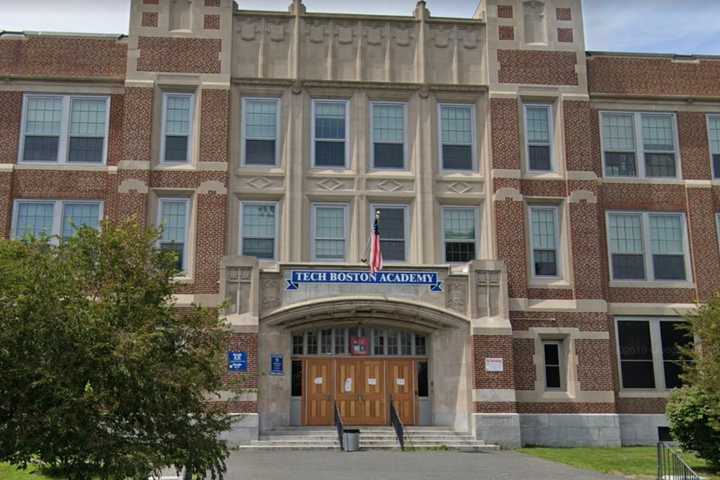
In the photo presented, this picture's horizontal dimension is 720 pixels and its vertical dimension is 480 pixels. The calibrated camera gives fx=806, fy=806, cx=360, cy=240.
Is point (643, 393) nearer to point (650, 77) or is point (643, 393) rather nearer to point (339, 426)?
point (339, 426)

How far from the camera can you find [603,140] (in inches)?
1113

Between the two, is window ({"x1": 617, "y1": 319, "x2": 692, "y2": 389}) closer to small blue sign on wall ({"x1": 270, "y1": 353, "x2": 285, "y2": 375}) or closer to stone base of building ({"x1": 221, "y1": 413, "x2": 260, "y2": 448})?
small blue sign on wall ({"x1": 270, "y1": 353, "x2": 285, "y2": 375})

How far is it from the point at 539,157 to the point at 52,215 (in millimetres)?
16311

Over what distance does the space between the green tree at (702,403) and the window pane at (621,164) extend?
928 cm

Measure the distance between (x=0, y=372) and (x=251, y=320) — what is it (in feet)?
41.9

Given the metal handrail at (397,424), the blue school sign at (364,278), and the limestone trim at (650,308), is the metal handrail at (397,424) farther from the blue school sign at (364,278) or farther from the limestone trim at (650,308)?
the limestone trim at (650,308)

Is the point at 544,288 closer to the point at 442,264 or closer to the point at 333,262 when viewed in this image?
the point at 442,264

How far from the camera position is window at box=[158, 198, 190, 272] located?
84.4ft

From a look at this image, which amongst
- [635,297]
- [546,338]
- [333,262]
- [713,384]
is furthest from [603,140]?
[713,384]

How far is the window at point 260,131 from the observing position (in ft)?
88.0

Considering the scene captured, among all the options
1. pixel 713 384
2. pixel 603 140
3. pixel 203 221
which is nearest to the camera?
pixel 713 384

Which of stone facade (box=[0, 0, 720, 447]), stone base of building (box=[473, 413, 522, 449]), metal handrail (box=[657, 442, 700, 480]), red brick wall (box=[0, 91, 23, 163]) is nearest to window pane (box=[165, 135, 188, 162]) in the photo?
stone facade (box=[0, 0, 720, 447])

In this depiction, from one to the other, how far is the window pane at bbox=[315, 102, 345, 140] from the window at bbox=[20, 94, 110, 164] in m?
7.02

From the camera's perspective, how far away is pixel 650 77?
2875 cm
